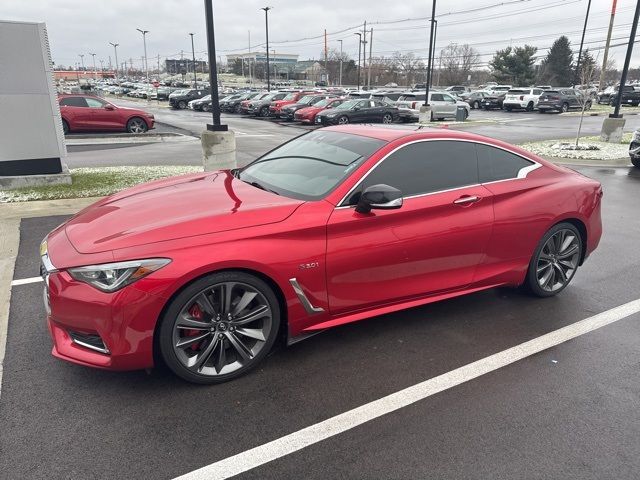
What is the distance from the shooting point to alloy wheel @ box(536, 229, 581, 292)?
14.7ft

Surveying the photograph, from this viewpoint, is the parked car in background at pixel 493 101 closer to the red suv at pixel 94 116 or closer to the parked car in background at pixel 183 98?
the parked car in background at pixel 183 98

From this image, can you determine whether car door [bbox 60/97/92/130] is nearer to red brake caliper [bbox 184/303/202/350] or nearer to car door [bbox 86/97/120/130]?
car door [bbox 86/97/120/130]

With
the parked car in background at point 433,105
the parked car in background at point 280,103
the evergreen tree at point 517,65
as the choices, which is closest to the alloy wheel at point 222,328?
the parked car in background at point 433,105

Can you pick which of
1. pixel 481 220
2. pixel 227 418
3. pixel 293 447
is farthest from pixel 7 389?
pixel 481 220

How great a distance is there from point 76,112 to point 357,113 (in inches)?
496

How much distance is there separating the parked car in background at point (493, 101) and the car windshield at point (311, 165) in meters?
39.1

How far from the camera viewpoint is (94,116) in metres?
17.9

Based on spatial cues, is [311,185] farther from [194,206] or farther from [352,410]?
[352,410]

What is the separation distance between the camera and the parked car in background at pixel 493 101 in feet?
129

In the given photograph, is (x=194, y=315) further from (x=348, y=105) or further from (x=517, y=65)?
(x=517, y=65)

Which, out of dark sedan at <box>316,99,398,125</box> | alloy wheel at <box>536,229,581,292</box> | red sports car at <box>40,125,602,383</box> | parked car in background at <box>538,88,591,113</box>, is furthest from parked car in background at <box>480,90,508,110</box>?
alloy wheel at <box>536,229,581,292</box>

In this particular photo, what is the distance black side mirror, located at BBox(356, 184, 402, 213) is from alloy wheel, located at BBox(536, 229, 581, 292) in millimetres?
1894

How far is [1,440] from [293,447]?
1.56 m

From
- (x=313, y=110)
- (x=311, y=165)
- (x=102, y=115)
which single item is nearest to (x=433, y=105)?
(x=313, y=110)
